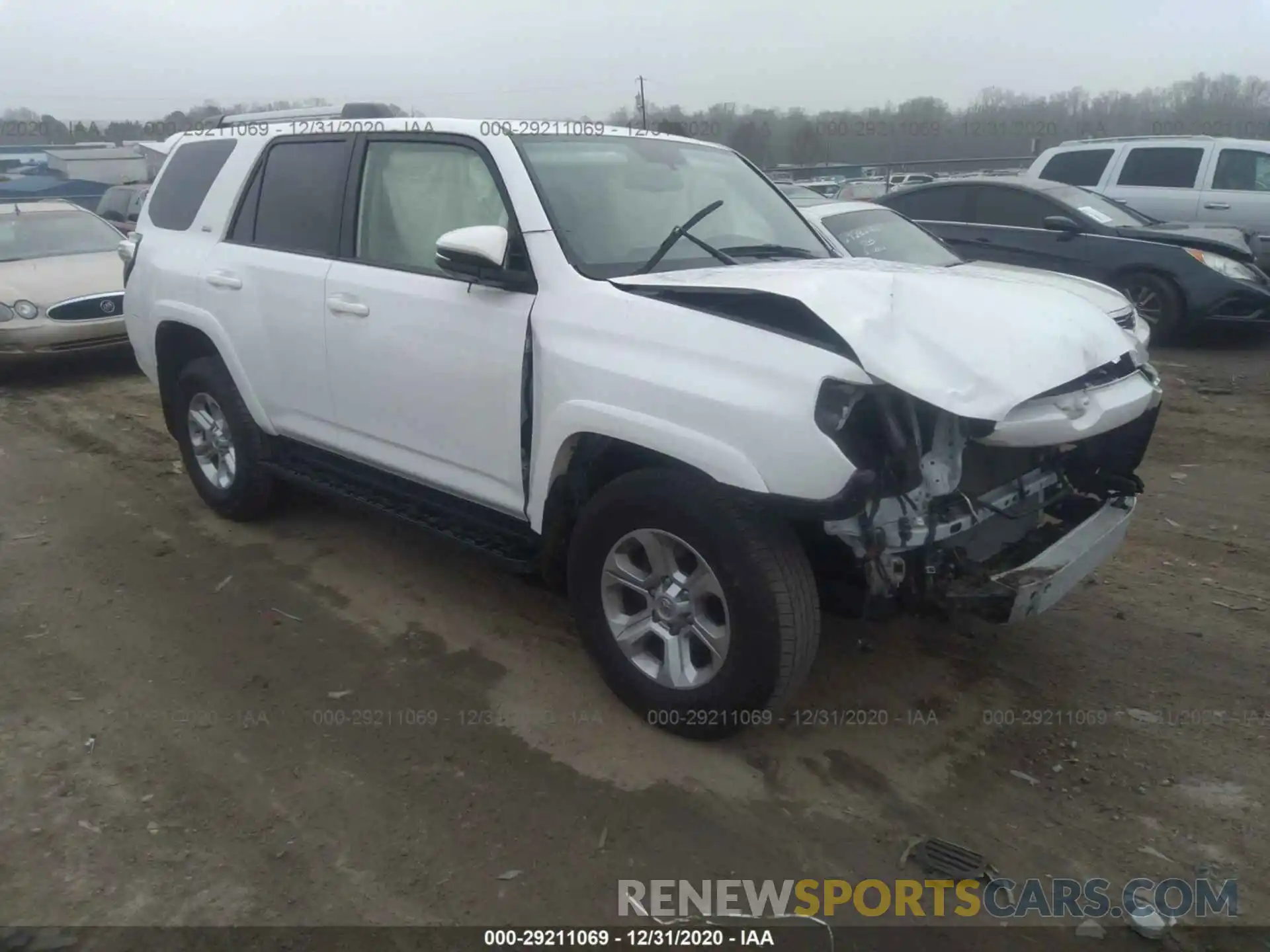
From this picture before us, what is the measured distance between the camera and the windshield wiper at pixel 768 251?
12.6 feet

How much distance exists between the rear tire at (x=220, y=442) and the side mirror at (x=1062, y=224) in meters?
7.36

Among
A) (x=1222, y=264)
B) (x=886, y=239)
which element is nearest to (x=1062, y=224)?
(x=1222, y=264)

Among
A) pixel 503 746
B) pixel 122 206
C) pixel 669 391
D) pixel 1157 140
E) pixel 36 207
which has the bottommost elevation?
pixel 503 746

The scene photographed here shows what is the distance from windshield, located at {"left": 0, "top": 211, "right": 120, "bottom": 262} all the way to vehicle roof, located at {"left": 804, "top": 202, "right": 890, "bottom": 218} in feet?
23.4

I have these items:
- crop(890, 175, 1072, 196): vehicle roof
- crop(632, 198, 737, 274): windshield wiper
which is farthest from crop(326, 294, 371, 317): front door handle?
crop(890, 175, 1072, 196): vehicle roof

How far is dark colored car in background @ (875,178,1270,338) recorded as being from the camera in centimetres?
905

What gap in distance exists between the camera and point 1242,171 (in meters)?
11.5

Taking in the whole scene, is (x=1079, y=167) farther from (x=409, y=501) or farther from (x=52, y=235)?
(x=52, y=235)

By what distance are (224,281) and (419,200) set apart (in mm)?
1357

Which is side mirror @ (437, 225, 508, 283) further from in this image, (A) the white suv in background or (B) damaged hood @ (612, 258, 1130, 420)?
(A) the white suv in background

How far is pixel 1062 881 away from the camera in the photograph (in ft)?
9.02

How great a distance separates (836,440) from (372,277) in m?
2.21

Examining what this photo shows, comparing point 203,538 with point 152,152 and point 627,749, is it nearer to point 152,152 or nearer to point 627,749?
point 627,749

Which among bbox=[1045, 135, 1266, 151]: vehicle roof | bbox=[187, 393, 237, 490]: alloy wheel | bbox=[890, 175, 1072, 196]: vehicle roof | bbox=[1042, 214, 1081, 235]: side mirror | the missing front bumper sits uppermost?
bbox=[1045, 135, 1266, 151]: vehicle roof
